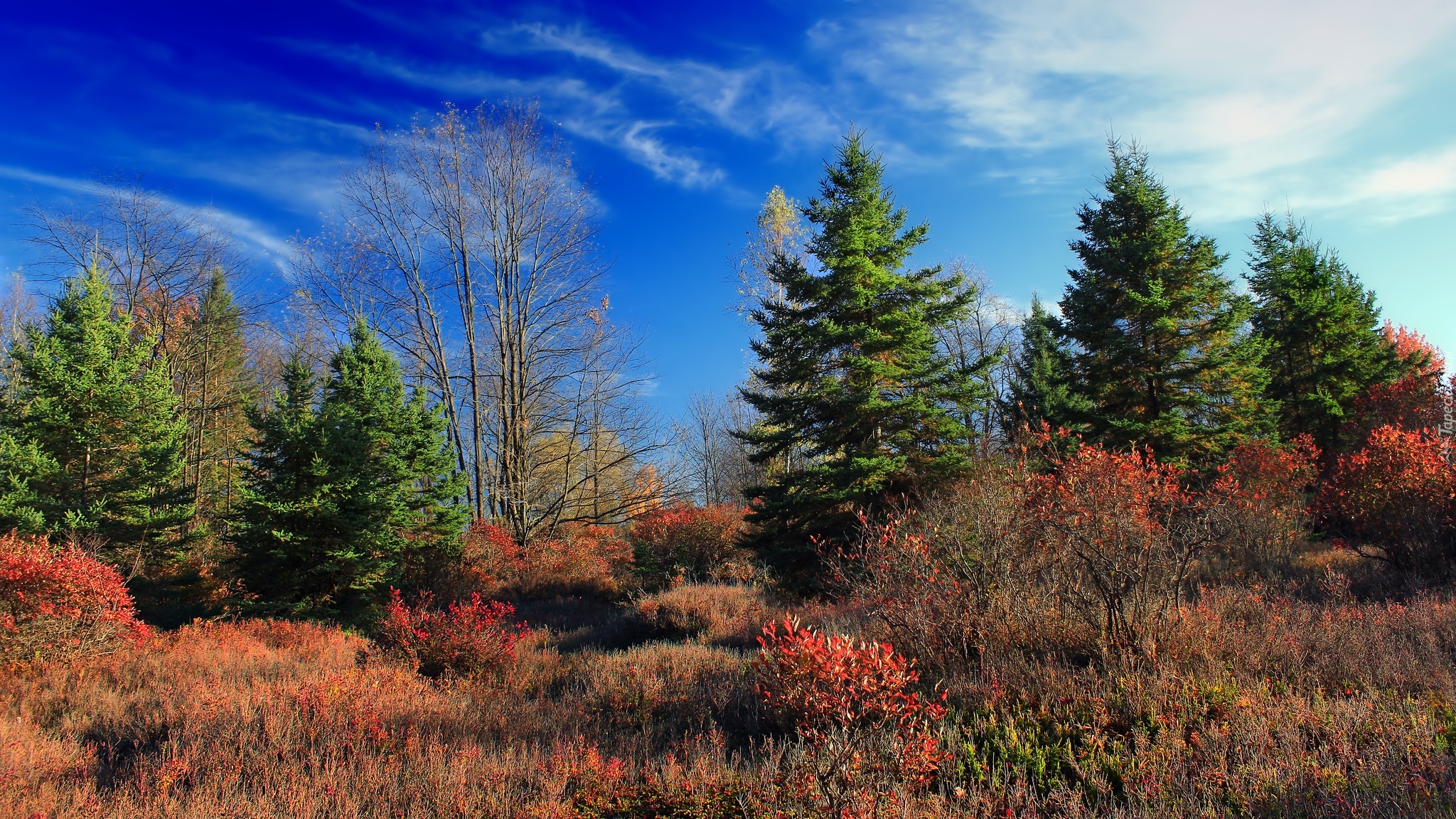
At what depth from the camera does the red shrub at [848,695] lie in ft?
14.5

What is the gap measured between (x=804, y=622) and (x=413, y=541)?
10.8 m

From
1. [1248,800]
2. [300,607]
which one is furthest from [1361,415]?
[300,607]

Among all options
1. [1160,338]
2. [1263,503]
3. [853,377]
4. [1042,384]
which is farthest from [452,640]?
[1042,384]

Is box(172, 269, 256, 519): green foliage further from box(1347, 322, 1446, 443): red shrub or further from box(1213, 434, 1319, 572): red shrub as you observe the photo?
box(1347, 322, 1446, 443): red shrub

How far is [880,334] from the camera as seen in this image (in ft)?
47.8

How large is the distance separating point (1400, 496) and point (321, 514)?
18.8 metres

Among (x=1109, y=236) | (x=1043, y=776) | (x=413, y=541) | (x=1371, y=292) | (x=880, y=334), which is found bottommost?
(x=1043, y=776)

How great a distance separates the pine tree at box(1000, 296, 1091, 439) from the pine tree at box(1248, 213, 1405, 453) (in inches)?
266

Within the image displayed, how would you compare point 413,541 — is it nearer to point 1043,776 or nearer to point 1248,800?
point 1043,776

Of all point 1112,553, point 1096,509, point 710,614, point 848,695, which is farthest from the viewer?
point 710,614

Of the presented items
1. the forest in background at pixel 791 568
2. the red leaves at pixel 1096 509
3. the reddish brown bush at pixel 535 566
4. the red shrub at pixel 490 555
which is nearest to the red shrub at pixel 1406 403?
the forest in background at pixel 791 568

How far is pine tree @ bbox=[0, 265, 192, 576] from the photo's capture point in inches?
554

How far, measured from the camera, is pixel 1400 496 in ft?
30.5

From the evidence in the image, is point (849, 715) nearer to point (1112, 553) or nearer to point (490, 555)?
point (1112, 553)
